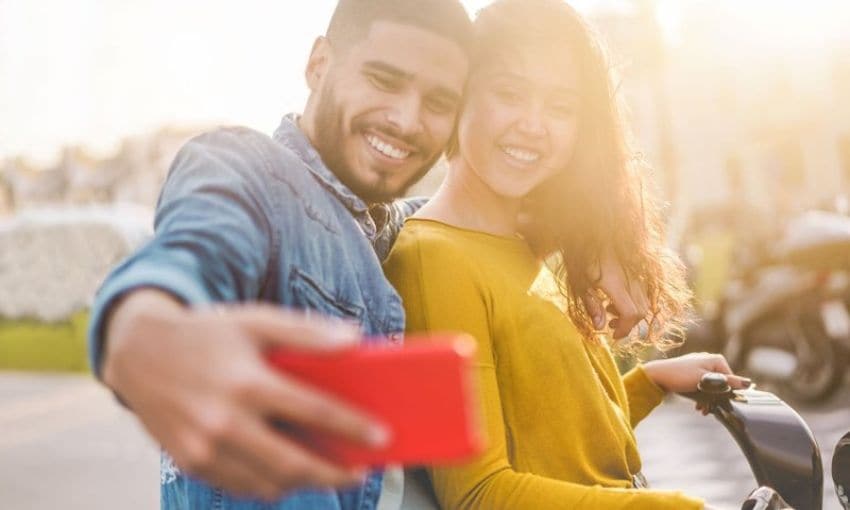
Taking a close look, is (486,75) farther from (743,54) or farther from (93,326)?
(743,54)

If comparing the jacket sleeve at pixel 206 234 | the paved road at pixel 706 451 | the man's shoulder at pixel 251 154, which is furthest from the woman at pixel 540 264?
the paved road at pixel 706 451

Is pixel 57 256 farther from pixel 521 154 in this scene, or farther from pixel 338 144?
pixel 338 144

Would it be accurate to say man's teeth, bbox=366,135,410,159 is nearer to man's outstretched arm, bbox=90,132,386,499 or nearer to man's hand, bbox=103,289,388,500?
man's outstretched arm, bbox=90,132,386,499

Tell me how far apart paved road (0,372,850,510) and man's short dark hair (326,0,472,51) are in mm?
3719

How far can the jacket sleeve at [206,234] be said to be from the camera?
86cm

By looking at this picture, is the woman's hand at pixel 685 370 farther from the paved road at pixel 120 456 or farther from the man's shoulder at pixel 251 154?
the paved road at pixel 120 456

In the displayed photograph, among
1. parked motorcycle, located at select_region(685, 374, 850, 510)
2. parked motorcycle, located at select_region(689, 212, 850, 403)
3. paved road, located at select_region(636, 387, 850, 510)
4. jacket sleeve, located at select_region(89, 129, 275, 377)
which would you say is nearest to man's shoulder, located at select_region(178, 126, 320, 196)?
jacket sleeve, located at select_region(89, 129, 275, 377)

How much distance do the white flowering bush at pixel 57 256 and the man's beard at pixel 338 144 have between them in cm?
1171

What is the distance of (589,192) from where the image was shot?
7.43 feet

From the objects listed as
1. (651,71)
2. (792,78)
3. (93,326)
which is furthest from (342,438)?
(792,78)

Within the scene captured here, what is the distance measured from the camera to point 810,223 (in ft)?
22.8

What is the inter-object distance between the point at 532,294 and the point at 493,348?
0.51ft

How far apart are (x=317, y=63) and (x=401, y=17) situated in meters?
0.22

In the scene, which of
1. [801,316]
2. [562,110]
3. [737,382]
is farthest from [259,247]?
[801,316]
